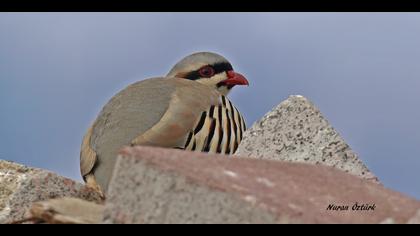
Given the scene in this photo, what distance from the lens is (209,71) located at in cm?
921

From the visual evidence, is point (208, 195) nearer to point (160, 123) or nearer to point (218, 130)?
point (160, 123)

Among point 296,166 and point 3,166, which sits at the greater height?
point 296,166

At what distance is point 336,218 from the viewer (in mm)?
3658

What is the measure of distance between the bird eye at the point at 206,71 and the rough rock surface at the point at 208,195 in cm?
517

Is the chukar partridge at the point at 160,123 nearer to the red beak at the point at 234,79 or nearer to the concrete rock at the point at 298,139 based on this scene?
the red beak at the point at 234,79

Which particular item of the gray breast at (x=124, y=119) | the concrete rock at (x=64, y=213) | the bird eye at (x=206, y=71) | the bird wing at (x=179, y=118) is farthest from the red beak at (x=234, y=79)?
the concrete rock at (x=64, y=213)

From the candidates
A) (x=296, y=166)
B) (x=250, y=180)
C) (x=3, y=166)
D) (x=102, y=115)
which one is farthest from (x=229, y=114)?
(x=250, y=180)

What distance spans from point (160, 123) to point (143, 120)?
0.47ft

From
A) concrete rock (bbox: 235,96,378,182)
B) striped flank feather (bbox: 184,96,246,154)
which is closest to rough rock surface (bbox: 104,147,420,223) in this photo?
concrete rock (bbox: 235,96,378,182)

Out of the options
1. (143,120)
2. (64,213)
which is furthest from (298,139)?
(64,213)

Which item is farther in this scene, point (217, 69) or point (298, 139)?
point (217, 69)

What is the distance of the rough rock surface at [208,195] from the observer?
11.5 ft
